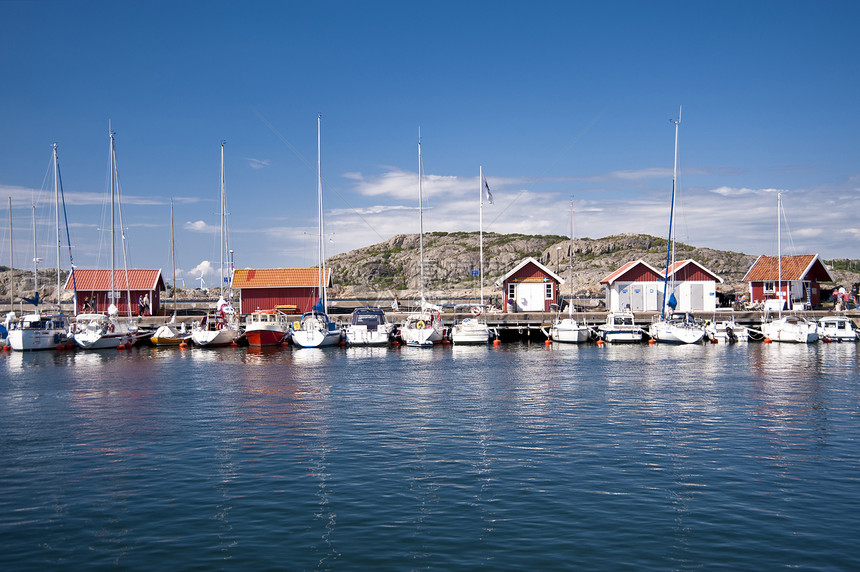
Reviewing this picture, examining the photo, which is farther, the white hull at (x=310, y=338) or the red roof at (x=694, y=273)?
the red roof at (x=694, y=273)

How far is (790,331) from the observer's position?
56.4 m

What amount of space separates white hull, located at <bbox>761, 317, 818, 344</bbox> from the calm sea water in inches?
968

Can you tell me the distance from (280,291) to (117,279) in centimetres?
1709

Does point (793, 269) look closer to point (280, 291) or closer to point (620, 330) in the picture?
point (620, 330)

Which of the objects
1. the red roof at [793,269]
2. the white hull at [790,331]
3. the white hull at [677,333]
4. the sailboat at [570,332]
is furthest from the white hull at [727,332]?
the red roof at [793,269]

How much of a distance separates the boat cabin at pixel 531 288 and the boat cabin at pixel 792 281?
21325 mm

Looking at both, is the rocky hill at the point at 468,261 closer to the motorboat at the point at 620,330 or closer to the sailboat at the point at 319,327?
the motorboat at the point at 620,330

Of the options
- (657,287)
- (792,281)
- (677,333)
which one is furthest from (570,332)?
(792,281)

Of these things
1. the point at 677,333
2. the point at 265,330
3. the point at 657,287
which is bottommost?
the point at 677,333

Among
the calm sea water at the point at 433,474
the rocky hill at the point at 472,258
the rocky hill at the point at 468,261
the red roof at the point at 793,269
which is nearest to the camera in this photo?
the calm sea water at the point at 433,474

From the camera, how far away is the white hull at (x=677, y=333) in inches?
2196

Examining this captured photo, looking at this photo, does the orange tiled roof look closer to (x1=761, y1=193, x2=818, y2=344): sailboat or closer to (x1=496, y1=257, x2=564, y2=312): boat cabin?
(x1=496, y1=257, x2=564, y2=312): boat cabin

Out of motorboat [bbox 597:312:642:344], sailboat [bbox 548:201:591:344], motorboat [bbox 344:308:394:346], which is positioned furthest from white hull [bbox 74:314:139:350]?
motorboat [bbox 597:312:642:344]

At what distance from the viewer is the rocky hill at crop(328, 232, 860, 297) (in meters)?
130
